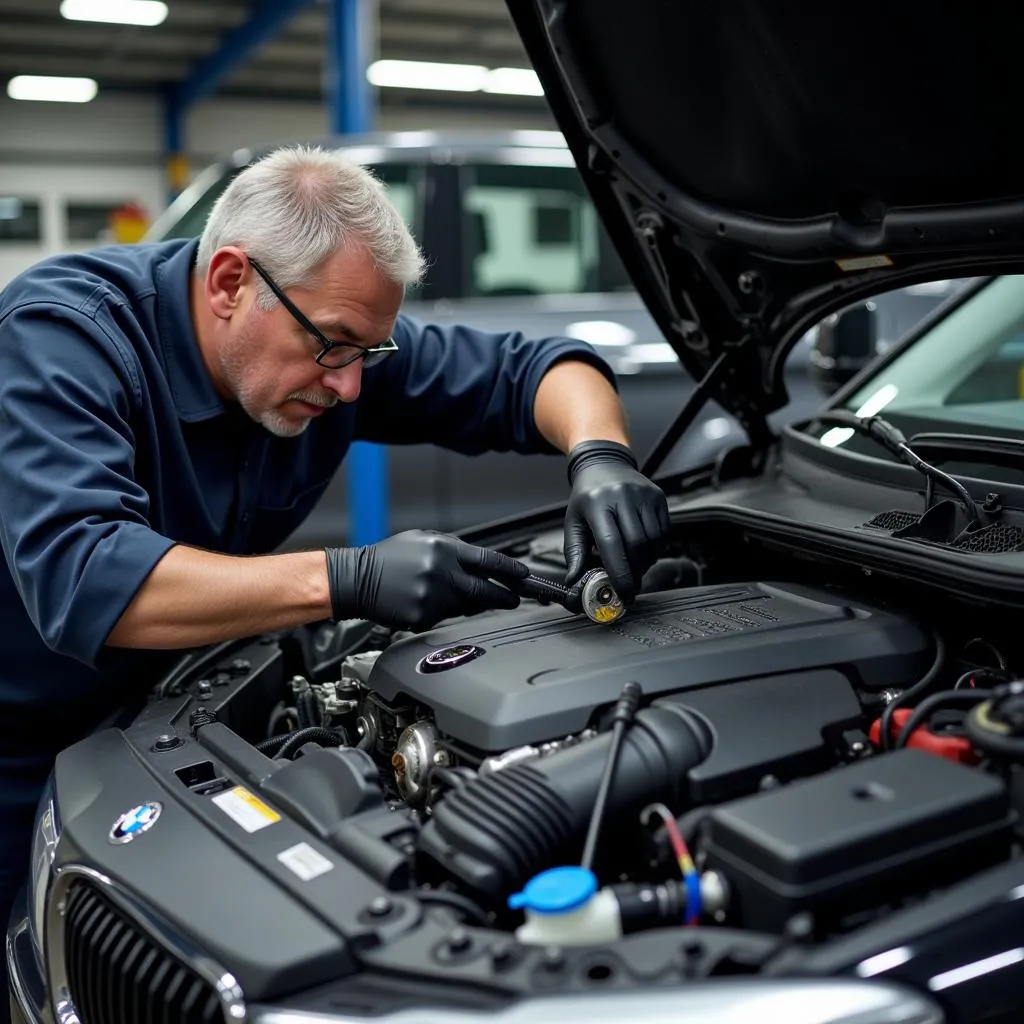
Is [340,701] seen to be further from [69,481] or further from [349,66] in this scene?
[349,66]

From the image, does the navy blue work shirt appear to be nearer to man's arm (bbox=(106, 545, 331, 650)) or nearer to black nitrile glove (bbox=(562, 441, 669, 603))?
man's arm (bbox=(106, 545, 331, 650))

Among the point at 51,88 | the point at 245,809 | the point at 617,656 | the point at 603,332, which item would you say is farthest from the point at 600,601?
the point at 51,88

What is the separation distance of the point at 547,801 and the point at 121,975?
46cm

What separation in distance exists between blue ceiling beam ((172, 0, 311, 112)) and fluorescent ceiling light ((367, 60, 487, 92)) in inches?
60.7

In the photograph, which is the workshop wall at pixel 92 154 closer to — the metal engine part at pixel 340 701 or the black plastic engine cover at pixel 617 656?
the metal engine part at pixel 340 701

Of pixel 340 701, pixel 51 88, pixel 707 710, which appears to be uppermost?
pixel 51 88

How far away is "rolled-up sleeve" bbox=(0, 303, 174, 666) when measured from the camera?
1499mm

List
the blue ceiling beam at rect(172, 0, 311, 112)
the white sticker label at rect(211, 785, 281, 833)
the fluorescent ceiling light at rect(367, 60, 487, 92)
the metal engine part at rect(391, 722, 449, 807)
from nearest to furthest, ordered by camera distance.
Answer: the white sticker label at rect(211, 785, 281, 833), the metal engine part at rect(391, 722, 449, 807), the blue ceiling beam at rect(172, 0, 311, 112), the fluorescent ceiling light at rect(367, 60, 487, 92)

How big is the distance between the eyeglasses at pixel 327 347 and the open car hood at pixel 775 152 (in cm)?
50

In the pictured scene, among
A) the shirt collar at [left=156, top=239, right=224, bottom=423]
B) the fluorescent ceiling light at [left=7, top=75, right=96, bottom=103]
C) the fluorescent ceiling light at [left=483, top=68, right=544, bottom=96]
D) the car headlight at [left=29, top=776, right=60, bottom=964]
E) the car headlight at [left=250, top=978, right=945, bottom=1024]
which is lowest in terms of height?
the car headlight at [left=29, top=776, right=60, bottom=964]

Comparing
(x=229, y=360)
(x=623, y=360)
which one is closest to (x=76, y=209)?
(x=623, y=360)

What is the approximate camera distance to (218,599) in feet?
5.09

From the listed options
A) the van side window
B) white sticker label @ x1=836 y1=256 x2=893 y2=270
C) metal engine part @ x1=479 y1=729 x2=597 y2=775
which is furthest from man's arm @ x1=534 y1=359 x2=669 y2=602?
the van side window

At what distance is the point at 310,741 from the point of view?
1583 mm
